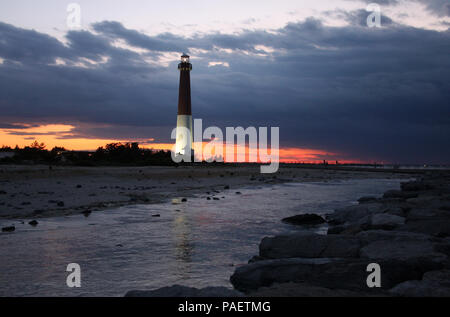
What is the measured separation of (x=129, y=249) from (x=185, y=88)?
132 feet

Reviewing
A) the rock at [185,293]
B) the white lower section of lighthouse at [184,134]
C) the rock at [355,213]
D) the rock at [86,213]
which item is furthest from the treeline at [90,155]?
the rock at [185,293]

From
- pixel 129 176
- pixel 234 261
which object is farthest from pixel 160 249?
pixel 129 176

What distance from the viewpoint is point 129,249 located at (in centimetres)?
705

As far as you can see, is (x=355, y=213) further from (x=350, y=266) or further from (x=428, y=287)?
(x=428, y=287)

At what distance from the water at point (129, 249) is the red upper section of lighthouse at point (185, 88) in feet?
111

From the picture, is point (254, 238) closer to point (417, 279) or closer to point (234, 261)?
point (234, 261)

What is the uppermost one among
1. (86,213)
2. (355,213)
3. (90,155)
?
(90,155)

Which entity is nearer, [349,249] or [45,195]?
[349,249]

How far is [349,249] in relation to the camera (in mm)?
5793

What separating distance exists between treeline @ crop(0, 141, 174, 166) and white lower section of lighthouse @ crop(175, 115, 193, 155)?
6.74 ft

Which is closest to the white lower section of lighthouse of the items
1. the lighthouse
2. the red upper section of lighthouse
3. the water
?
the lighthouse

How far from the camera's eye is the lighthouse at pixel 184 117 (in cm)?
4447

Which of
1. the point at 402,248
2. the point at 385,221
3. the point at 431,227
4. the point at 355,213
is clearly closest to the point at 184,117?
the point at 355,213
